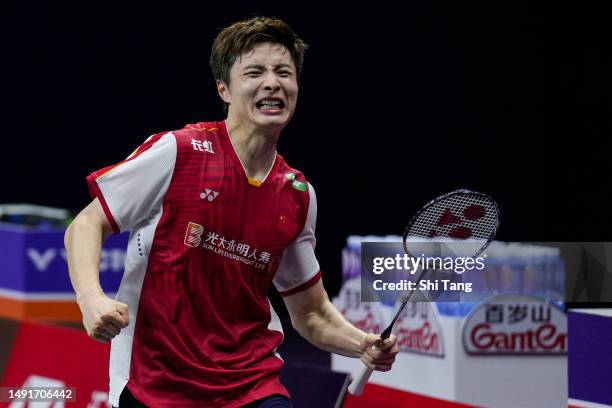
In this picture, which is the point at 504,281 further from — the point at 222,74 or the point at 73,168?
the point at 73,168

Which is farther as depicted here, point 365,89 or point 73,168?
point 73,168

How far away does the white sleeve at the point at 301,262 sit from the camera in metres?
3.23

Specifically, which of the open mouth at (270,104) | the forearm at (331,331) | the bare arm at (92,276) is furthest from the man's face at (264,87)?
the forearm at (331,331)

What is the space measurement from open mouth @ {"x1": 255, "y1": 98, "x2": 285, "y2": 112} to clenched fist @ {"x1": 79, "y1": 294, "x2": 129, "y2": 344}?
2.15 feet


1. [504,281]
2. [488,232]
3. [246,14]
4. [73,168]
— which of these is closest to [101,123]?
[73,168]

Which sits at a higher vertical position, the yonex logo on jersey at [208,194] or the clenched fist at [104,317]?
the yonex logo on jersey at [208,194]

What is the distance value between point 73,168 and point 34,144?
1.18 feet

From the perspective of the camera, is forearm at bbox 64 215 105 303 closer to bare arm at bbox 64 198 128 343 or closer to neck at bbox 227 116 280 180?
bare arm at bbox 64 198 128 343

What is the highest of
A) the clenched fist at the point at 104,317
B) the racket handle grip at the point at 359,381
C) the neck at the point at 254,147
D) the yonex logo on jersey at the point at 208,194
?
the neck at the point at 254,147

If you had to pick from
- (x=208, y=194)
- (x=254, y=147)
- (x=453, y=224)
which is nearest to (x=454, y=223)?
(x=453, y=224)

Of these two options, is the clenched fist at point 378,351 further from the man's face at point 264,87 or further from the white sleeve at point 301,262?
the man's face at point 264,87

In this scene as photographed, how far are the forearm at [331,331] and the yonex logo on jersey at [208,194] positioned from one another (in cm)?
51

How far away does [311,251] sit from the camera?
3.31 m

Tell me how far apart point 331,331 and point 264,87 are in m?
0.69
